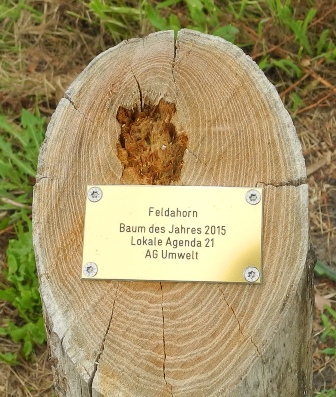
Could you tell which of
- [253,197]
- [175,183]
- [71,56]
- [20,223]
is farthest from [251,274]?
[71,56]

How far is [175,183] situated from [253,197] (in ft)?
0.68

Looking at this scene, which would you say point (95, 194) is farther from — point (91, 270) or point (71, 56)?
point (71, 56)

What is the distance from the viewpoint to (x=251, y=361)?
1417 mm

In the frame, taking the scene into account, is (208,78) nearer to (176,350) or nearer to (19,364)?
(176,350)

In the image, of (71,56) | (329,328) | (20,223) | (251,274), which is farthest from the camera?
(71,56)

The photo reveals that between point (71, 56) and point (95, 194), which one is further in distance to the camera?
point (71, 56)

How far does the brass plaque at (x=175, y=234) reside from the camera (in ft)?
4.89

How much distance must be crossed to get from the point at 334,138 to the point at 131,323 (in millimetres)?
1719

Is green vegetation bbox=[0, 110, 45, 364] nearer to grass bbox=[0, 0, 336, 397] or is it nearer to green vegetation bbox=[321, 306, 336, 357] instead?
grass bbox=[0, 0, 336, 397]

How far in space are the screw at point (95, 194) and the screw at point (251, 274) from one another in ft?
→ 1.39

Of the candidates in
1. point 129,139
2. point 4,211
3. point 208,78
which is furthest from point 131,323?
point 4,211

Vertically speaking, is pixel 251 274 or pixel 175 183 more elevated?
pixel 175 183

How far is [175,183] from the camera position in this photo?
1570mm

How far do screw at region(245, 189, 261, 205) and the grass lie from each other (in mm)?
1145
